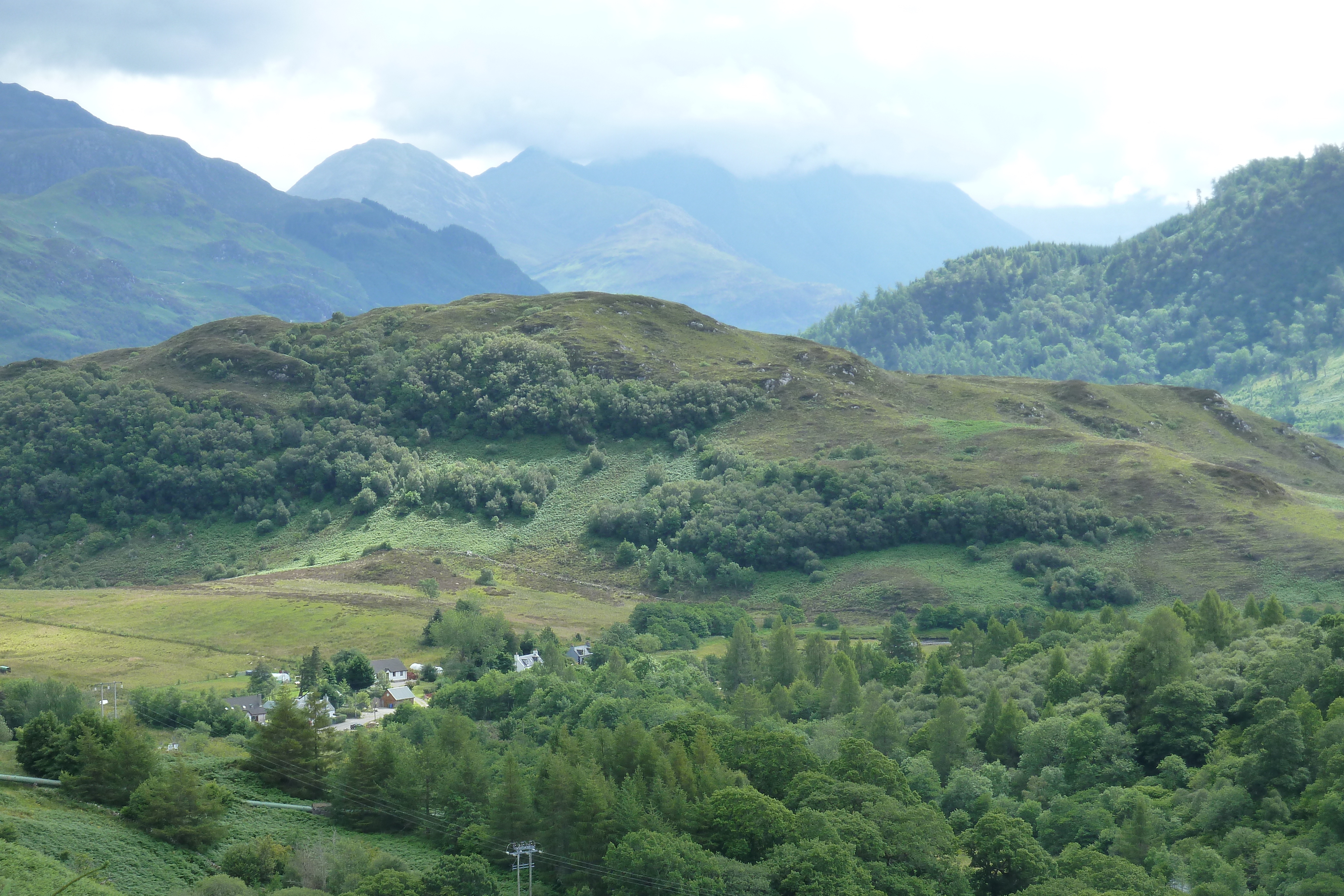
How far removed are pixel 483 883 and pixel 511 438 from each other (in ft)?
448

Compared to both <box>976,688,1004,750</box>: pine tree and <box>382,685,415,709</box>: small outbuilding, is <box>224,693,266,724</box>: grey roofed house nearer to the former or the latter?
<box>382,685,415,709</box>: small outbuilding

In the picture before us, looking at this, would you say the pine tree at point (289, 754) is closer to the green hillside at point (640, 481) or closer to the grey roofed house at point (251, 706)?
the grey roofed house at point (251, 706)

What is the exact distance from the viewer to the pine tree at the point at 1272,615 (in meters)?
92.4

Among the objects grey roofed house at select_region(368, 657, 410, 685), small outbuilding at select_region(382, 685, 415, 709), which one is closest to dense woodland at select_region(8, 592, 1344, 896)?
small outbuilding at select_region(382, 685, 415, 709)

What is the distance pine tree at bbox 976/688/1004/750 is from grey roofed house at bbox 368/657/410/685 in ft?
166

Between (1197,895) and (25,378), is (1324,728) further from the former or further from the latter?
(25,378)

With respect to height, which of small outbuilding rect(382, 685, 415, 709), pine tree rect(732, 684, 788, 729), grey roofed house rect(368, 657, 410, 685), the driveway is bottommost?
the driveway

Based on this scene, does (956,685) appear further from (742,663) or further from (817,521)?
(817,521)

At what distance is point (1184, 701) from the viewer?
242 ft

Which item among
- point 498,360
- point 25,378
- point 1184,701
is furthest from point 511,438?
point 1184,701

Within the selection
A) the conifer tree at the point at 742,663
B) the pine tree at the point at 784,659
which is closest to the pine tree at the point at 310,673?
the conifer tree at the point at 742,663

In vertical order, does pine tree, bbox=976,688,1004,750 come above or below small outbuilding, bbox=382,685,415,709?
above

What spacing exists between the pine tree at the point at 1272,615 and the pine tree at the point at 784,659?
35.5 metres

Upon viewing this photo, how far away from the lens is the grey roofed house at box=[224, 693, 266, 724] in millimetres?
91750
